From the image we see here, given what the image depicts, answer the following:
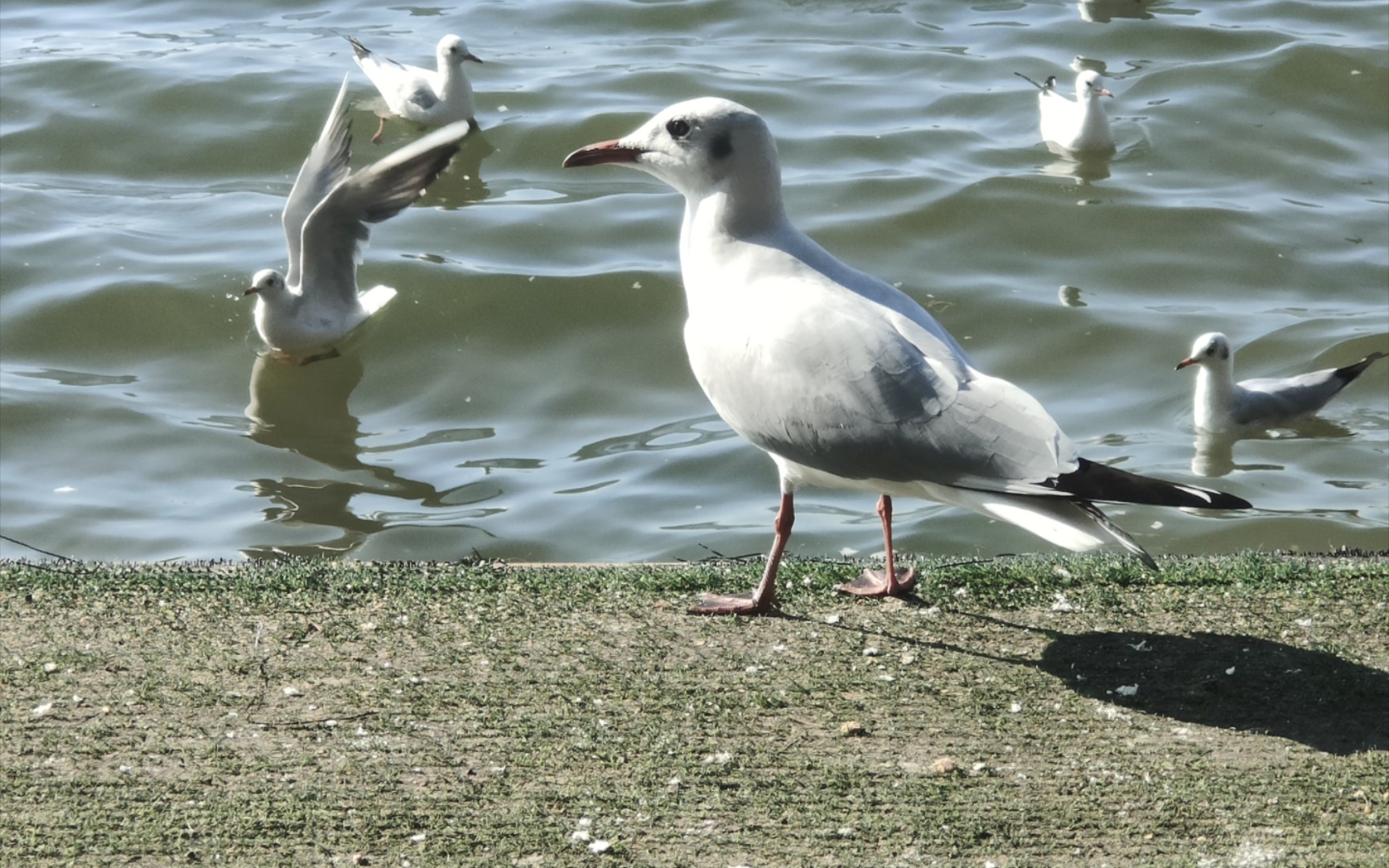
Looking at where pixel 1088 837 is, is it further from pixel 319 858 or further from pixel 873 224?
pixel 873 224

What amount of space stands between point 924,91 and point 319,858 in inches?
Result: 337

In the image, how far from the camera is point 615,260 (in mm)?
8281

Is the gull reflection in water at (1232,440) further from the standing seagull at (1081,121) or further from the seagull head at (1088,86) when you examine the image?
the seagull head at (1088,86)

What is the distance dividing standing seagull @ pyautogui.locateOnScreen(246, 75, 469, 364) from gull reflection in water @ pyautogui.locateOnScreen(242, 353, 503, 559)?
0.19 metres

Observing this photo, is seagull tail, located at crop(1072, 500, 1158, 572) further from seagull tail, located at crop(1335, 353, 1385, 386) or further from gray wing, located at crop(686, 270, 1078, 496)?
seagull tail, located at crop(1335, 353, 1385, 386)

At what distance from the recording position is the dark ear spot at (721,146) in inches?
164

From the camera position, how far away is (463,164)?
391 inches

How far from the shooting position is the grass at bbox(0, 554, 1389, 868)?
2.96 meters

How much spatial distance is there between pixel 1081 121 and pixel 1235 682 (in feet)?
21.2

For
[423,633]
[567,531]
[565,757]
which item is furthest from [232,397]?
[565,757]

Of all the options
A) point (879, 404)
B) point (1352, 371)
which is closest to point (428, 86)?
point (1352, 371)

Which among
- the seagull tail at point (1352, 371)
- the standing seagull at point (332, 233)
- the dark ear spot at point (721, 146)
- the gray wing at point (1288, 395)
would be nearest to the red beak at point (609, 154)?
the dark ear spot at point (721, 146)

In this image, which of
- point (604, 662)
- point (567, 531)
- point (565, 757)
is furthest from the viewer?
point (567, 531)

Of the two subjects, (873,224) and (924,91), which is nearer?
(873,224)
